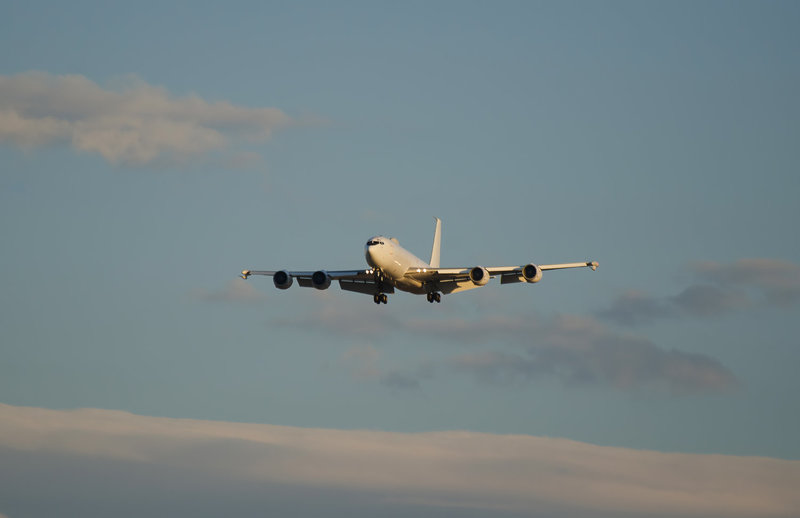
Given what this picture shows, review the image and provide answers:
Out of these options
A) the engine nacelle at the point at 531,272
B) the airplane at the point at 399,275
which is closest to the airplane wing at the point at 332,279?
the airplane at the point at 399,275

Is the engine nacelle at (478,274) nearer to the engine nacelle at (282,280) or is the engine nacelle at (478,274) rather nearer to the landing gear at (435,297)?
the landing gear at (435,297)

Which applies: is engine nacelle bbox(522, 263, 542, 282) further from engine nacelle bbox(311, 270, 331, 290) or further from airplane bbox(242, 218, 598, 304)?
engine nacelle bbox(311, 270, 331, 290)

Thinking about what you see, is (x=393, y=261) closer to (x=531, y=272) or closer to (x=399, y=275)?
(x=399, y=275)

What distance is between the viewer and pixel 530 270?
316ft

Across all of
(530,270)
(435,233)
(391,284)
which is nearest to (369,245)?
(391,284)

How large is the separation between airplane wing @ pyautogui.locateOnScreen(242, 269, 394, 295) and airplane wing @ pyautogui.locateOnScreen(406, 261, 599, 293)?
353cm

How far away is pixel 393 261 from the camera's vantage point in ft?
314

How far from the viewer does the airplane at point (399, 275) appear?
95.4 m

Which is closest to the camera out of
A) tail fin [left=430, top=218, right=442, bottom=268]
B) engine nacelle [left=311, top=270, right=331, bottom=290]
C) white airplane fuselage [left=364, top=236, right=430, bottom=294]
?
white airplane fuselage [left=364, top=236, right=430, bottom=294]

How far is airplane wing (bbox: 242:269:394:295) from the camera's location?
99.7 metres

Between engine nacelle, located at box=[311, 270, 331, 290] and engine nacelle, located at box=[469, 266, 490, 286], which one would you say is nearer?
engine nacelle, located at box=[469, 266, 490, 286]

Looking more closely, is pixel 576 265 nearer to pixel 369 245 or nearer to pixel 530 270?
pixel 530 270

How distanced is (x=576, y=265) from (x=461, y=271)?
31.0ft

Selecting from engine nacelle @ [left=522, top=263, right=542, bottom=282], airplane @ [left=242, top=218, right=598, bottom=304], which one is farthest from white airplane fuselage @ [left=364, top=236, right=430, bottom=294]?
engine nacelle @ [left=522, top=263, right=542, bottom=282]
